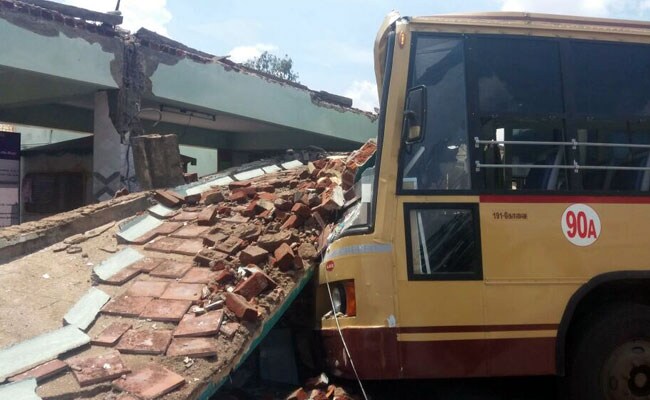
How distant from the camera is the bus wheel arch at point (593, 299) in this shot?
13.6 feet

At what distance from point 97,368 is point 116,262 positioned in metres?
1.69

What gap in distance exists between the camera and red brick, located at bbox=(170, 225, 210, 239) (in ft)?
19.6

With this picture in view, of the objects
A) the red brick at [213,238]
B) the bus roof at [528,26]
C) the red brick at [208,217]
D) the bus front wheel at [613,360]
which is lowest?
the bus front wheel at [613,360]

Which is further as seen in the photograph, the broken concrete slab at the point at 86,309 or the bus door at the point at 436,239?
the broken concrete slab at the point at 86,309

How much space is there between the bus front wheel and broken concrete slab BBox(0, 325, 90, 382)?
356 centimetres

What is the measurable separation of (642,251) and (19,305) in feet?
16.1

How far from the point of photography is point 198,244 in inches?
227

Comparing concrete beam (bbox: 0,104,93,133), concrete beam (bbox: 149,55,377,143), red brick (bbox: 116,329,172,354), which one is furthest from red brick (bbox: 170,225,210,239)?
concrete beam (bbox: 0,104,93,133)

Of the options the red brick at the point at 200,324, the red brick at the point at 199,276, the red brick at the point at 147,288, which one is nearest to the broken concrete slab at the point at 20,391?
the red brick at the point at 200,324

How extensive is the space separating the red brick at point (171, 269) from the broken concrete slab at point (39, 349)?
37.0 inches

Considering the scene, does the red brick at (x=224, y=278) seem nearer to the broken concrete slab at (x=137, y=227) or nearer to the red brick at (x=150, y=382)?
the red brick at (x=150, y=382)

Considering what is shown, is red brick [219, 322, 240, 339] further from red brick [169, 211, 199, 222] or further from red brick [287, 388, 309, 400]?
red brick [169, 211, 199, 222]

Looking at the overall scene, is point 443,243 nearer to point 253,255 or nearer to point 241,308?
point 241,308

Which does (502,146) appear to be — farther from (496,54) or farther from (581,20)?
(581,20)
